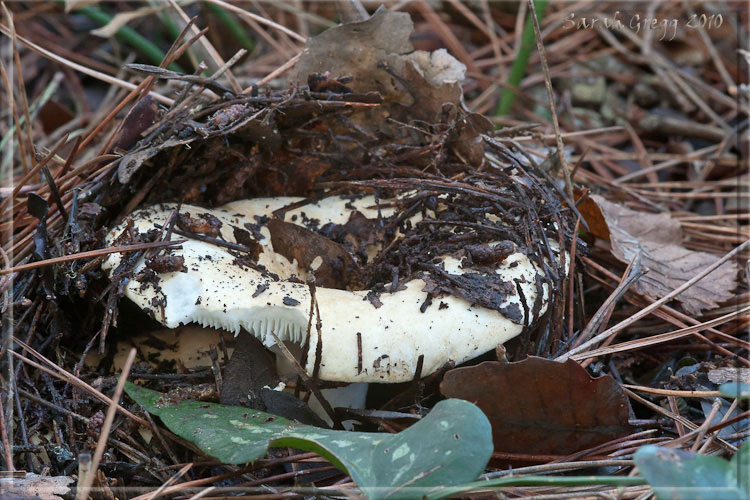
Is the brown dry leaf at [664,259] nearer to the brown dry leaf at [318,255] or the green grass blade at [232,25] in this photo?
the brown dry leaf at [318,255]

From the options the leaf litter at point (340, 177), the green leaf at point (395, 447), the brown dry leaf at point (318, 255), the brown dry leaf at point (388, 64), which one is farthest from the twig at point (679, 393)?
the brown dry leaf at point (388, 64)

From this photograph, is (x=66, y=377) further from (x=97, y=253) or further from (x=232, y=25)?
(x=232, y=25)

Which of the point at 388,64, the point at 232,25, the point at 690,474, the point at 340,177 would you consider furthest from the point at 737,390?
the point at 232,25

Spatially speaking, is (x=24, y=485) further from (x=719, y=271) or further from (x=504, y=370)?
(x=719, y=271)

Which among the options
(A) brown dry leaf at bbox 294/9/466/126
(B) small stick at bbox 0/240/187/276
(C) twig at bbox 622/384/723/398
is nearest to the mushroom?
(B) small stick at bbox 0/240/187/276

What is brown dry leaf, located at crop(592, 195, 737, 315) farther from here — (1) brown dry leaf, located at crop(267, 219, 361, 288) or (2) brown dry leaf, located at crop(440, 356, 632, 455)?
(1) brown dry leaf, located at crop(267, 219, 361, 288)

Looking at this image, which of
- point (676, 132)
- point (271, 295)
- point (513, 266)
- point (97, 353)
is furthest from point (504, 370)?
point (676, 132)
